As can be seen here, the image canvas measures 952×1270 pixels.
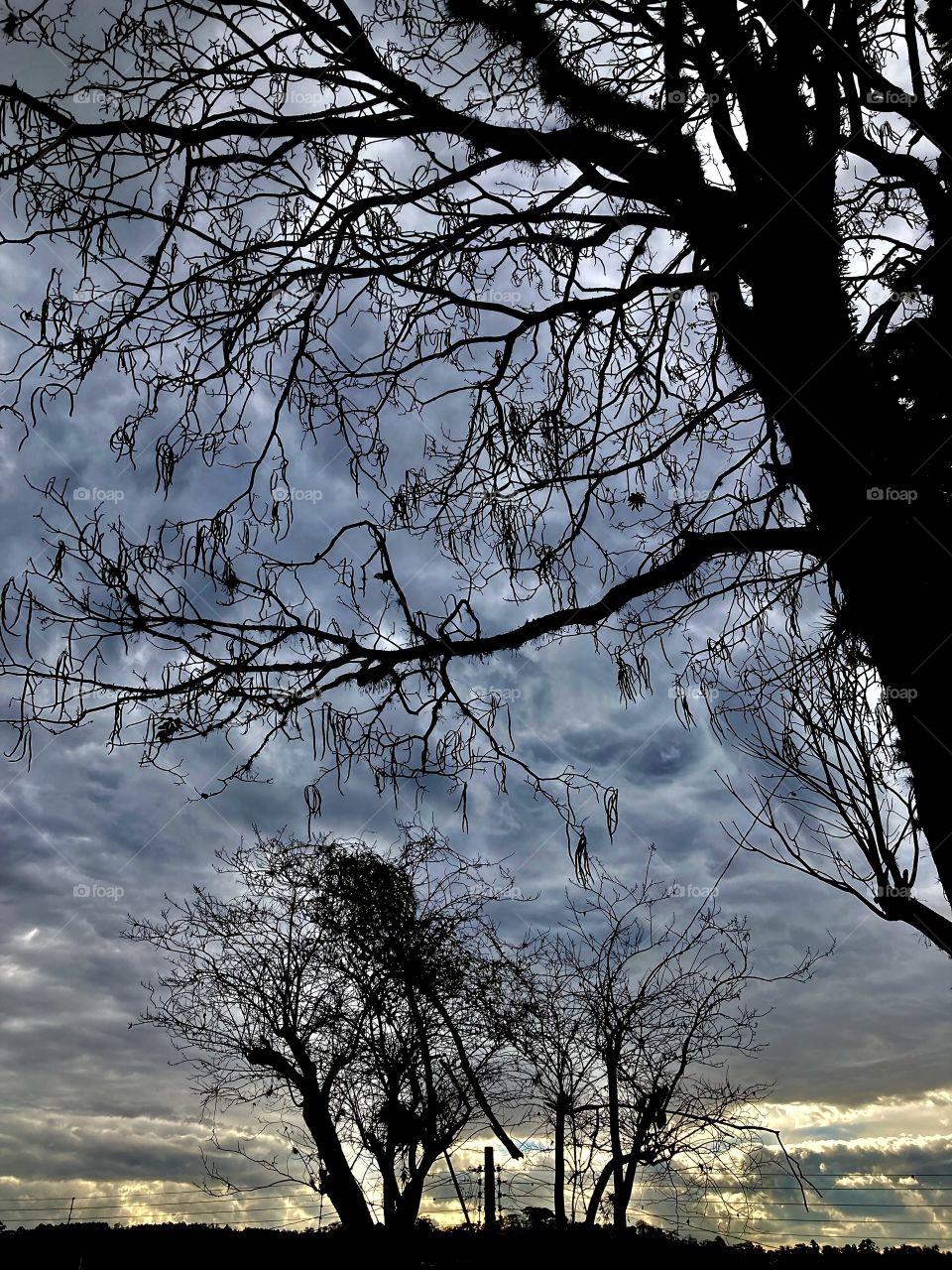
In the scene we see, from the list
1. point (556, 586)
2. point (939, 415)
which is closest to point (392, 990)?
point (556, 586)

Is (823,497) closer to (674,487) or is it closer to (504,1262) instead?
(674,487)

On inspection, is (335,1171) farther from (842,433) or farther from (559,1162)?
(842,433)

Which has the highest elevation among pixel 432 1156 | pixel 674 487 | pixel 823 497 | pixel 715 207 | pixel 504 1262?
pixel 715 207

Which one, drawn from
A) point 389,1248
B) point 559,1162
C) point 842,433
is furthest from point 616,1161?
point 842,433

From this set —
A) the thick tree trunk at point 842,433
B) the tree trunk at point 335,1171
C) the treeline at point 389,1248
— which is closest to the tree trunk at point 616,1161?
the treeline at point 389,1248

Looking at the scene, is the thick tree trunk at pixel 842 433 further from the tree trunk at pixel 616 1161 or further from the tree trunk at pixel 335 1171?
the tree trunk at pixel 335 1171

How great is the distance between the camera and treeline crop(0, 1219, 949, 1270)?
1052cm

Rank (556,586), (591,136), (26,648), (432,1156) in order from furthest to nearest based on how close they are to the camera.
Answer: (432,1156) → (556,586) → (591,136) → (26,648)

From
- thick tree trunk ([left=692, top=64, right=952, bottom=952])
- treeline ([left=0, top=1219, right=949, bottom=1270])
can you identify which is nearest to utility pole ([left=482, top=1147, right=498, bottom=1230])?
treeline ([left=0, top=1219, right=949, bottom=1270])

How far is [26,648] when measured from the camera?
11.4 ft

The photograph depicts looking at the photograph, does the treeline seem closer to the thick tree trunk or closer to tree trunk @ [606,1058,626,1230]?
tree trunk @ [606,1058,626,1230]

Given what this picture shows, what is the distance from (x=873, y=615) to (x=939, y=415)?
2.15 meters

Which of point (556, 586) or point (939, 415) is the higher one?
point (939, 415)

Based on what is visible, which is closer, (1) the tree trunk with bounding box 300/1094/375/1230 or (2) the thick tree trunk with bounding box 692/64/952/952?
(2) the thick tree trunk with bounding box 692/64/952/952
